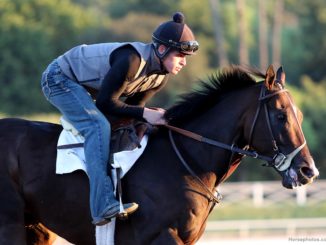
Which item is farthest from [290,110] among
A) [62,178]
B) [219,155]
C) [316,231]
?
[316,231]

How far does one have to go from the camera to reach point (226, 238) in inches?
771

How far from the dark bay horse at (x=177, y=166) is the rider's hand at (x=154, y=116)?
4.5 inches

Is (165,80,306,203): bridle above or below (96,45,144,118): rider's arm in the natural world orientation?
below

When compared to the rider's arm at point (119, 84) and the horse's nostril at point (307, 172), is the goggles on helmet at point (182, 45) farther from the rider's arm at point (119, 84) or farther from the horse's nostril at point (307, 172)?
the horse's nostril at point (307, 172)

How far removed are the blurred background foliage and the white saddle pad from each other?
26.6 m

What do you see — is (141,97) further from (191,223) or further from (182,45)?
(191,223)

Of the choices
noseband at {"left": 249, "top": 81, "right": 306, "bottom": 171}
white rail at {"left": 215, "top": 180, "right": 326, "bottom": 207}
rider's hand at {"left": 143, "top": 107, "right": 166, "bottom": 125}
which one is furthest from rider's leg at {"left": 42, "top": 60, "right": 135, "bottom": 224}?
white rail at {"left": 215, "top": 180, "right": 326, "bottom": 207}

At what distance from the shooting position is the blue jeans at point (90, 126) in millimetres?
7242

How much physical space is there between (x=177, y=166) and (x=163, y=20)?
42.9m

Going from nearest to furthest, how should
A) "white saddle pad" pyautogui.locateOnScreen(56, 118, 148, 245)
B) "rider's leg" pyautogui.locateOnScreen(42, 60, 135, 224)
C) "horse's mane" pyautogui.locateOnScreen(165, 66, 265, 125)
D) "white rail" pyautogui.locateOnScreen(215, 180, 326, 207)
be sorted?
1. "rider's leg" pyautogui.locateOnScreen(42, 60, 135, 224)
2. "white saddle pad" pyautogui.locateOnScreen(56, 118, 148, 245)
3. "horse's mane" pyautogui.locateOnScreen(165, 66, 265, 125)
4. "white rail" pyautogui.locateOnScreen(215, 180, 326, 207)

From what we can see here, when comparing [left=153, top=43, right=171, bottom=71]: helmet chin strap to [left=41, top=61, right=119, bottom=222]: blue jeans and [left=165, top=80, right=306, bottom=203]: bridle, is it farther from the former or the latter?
[left=41, top=61, right=119, bottom=222]: blue jeans

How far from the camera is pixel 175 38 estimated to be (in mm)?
7434

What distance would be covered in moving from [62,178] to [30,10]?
4175 cm

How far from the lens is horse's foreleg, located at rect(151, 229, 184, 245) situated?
23.4 ft
